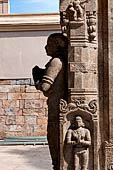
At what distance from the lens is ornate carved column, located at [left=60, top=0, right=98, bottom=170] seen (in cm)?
475

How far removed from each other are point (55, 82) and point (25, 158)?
6529 millimetres

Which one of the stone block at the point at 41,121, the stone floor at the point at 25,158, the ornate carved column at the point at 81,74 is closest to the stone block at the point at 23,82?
the stone block at the point at 41,121

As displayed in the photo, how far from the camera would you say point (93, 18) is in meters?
4.78

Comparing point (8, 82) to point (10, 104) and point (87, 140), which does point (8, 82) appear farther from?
point (87, 140)

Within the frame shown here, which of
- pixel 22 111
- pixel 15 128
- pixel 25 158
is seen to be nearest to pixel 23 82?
pixel 22 111

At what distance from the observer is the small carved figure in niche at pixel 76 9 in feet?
15.5

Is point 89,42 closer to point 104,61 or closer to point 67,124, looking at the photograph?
point 104,61

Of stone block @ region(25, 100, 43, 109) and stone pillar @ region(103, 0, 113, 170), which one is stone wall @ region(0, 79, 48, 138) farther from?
stone pillar @ region(103, 0, 113, 170)

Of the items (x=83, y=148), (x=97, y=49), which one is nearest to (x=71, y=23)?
(x=97, y=49)

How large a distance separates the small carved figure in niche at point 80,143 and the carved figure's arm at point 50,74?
1.91 feet

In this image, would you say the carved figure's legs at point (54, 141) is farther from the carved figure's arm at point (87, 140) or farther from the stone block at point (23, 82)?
the stone block at point (23, 82)

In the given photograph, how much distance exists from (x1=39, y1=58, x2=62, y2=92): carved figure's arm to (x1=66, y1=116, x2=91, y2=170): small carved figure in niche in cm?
58

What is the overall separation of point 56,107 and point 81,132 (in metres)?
0.56

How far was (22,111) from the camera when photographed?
601 inches
